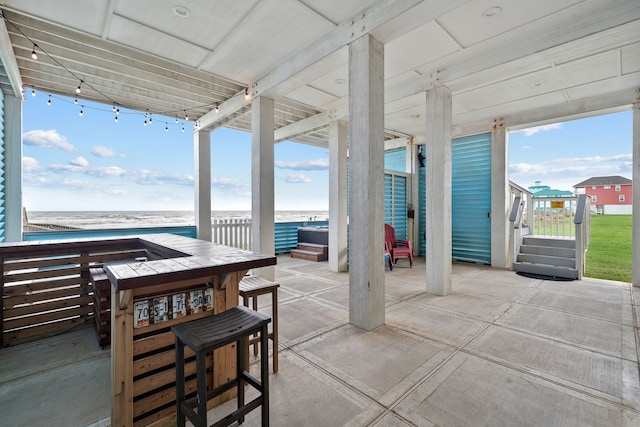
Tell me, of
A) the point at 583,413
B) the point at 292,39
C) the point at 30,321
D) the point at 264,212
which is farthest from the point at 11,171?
the point at 583,413

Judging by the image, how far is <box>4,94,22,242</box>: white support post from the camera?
15.0ft

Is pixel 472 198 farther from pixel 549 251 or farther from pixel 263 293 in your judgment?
pixel 263 293

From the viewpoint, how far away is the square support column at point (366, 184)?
306 cm

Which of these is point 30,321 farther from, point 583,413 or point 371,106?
point 583,413

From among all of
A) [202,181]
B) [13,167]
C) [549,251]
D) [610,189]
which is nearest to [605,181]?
[610,189]

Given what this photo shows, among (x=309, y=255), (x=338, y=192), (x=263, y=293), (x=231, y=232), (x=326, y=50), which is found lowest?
(x=309, y=255)

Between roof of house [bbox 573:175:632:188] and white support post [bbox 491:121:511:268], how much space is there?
90.5ft

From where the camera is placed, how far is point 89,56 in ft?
13.5

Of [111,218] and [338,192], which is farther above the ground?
[338,192]

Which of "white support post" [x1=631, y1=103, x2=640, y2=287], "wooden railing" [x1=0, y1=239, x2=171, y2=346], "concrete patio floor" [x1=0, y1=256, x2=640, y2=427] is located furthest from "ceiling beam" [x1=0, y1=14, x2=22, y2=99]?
"white support post" [x1=631, y1=103, x2=640, y2=287]

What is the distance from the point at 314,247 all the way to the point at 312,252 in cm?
17

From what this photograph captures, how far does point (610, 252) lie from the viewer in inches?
344

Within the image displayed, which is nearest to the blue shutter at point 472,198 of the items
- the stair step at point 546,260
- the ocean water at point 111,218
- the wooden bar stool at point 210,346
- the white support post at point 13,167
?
the stair step at point 546,260

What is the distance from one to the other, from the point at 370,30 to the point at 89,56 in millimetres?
4233
